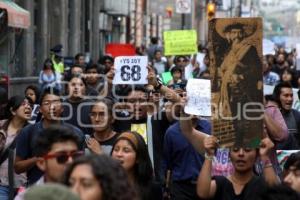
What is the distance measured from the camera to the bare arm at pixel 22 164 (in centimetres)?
746

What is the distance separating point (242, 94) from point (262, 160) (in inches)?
19.7

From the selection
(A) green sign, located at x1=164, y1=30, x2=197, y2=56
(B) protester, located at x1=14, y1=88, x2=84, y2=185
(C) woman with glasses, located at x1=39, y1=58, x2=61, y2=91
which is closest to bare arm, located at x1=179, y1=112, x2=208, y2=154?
(B) protester, located at x1=14, y1=88, x2=84, y2=185

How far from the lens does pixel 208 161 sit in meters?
6.67

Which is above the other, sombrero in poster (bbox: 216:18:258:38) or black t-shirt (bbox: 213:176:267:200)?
sombrero in poster (bbox: 216:18:258:38)

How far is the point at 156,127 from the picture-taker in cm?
949

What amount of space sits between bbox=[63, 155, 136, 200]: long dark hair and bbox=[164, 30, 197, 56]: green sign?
16.6 meters

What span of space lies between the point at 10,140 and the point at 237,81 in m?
2.64

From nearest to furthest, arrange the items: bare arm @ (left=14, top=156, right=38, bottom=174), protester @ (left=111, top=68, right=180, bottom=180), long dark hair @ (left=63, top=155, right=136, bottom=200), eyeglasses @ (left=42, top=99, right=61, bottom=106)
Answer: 1. long dark hair @ (left=63, top=155, right=136, bottom=200)
2. bare arm @ (left=14, top=156, right=38, bottom=174)
3. eyeglasses @ (left=42, top=99, right=61, bottom=106)
4. protester @ (left=111, top=68, right=180, bottom=180)

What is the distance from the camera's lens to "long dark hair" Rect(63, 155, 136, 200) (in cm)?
425

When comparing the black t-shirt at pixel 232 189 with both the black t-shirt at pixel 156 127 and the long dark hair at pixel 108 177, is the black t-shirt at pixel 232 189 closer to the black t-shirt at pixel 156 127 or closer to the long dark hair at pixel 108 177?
the long dark hair at pixel 108 177

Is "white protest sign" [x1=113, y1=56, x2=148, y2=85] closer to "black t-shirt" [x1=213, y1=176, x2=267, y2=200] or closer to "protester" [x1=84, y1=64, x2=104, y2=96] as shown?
"protester" [x1=84, y1=64, x2=104, y2=96]

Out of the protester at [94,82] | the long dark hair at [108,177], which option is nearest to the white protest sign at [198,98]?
the long dark hair at [108,177]

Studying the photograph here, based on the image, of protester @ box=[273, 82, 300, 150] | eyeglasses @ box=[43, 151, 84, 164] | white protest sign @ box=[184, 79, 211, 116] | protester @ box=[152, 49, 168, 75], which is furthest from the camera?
protester @ box=[152, 49, 168, 75]

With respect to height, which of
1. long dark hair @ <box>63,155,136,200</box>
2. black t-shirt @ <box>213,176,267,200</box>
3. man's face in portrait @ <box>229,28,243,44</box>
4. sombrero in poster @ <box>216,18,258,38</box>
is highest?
sombrero in poster @ <box>216,18,258,38</box>
